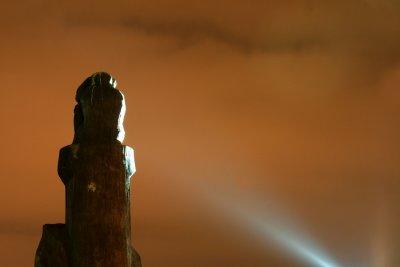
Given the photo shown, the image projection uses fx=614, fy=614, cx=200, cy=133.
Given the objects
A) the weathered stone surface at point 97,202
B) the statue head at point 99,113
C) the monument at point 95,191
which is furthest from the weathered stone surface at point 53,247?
the statue head at point 99,113

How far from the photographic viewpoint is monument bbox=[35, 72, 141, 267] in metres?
8.62

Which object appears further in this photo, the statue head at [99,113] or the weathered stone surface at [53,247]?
the statue head at [99,113]

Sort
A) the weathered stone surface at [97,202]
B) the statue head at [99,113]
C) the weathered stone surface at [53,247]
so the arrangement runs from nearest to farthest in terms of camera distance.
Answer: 1. the weathered stone surface at [97,202]
2. the weathered stone surface at [53,247]
3. the statue head at [99,113]

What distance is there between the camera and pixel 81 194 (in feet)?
29.1

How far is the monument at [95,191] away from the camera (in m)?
8.62

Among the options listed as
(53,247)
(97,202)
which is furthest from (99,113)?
(53,247)

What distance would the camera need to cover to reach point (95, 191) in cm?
884

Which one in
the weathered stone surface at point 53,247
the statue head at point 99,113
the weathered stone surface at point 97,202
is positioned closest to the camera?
the weathered stone surface at point 97,202

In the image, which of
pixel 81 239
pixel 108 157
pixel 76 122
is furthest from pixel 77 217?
pixel 76 122

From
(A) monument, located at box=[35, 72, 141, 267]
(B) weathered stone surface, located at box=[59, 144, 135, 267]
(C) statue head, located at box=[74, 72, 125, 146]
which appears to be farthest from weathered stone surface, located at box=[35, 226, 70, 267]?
(C) statue head, located at box=[74, 72, 125, 146]

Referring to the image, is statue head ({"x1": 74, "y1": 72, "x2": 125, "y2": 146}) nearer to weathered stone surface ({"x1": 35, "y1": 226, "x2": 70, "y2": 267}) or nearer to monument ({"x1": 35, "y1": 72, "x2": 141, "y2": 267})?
monument ({"x1": 35, "y1": 72, "x2": 141, "y2": 267})

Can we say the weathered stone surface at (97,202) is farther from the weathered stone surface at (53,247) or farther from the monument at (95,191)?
the weathered stone surface at (53,247)

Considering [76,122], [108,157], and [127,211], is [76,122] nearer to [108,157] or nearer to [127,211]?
[108,157]

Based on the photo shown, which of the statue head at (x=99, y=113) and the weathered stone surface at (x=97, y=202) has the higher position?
the statue head at (x=99, y=113)
